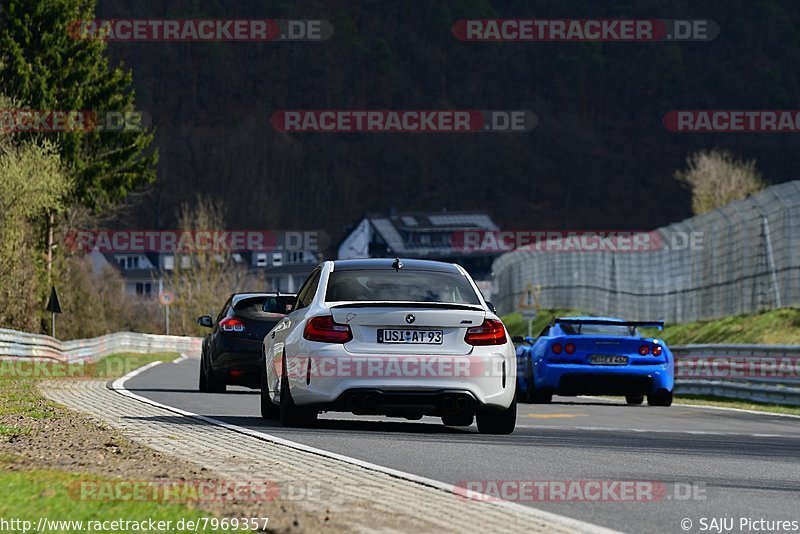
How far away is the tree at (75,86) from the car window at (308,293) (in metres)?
45.9

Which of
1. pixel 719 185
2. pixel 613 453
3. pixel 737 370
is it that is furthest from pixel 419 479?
pixel 719 185

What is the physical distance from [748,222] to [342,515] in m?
25.4

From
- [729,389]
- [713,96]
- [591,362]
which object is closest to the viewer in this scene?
[591,362]

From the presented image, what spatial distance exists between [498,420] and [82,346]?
33567 millimetres

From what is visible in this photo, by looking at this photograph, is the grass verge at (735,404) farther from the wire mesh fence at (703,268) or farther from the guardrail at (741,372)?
the wire mesh fence at (703,268)

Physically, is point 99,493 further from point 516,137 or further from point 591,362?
point 516,137

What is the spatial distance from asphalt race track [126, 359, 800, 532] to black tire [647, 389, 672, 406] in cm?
217

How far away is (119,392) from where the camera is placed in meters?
21.4

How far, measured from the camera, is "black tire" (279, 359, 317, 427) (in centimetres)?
1448

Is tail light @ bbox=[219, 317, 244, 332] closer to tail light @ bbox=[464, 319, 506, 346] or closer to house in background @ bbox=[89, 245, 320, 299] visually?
tail light @ bbox=[464, 319, 506, 346]

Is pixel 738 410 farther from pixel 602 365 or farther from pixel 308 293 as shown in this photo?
pixel 308 293

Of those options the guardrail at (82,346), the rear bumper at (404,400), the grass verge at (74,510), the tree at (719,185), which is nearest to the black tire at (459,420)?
the rear bumper at (404,400)

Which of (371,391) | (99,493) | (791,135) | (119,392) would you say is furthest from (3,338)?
(791,135)

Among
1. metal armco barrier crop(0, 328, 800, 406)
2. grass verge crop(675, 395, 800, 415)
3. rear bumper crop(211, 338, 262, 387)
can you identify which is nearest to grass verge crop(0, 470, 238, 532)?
rear bumper crop(211, 338, 262, 387)
